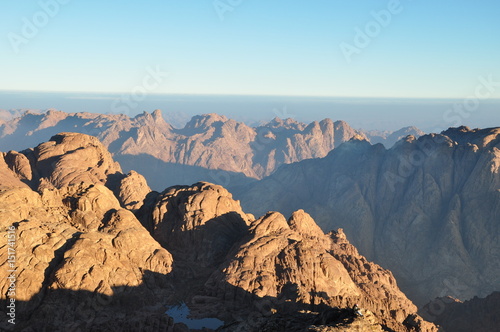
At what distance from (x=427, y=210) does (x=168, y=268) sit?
107681 millimetres

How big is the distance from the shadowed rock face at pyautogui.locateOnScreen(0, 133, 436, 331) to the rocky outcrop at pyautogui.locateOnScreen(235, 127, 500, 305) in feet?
179

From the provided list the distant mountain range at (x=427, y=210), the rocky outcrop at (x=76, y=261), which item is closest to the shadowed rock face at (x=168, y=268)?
the rocky outcrop at (x=76, y=261)

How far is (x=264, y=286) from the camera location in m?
50.2

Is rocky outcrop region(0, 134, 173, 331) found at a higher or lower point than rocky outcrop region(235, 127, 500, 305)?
higher

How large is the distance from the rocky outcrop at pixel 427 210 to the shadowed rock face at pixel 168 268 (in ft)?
179

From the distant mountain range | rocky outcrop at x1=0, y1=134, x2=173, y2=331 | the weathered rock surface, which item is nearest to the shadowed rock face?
rocky outcrop at x1=0, y1=134, x2=173, y2=331

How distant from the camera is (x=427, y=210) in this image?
5384 inches

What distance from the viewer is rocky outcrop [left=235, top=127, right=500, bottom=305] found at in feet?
380

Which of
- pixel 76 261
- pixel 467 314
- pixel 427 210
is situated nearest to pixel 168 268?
pixel 76 261

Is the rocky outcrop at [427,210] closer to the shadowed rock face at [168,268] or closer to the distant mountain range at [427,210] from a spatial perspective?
the distant mountain range at [427,210]

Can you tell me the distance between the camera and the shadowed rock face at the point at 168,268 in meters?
44.1

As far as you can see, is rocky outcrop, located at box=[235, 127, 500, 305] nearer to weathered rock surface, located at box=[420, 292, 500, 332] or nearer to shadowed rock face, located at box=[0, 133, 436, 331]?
weathered rock surface, located at box=[420, 292, 500, 332]

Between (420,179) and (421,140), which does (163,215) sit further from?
(421,140)

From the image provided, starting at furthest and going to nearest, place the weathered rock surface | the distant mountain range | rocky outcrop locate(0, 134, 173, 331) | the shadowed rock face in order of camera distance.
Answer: the distant mountain range, the weathered rock surface, the shadowed rock face, rocky outcrop locate(0, 134, 173, 331)
